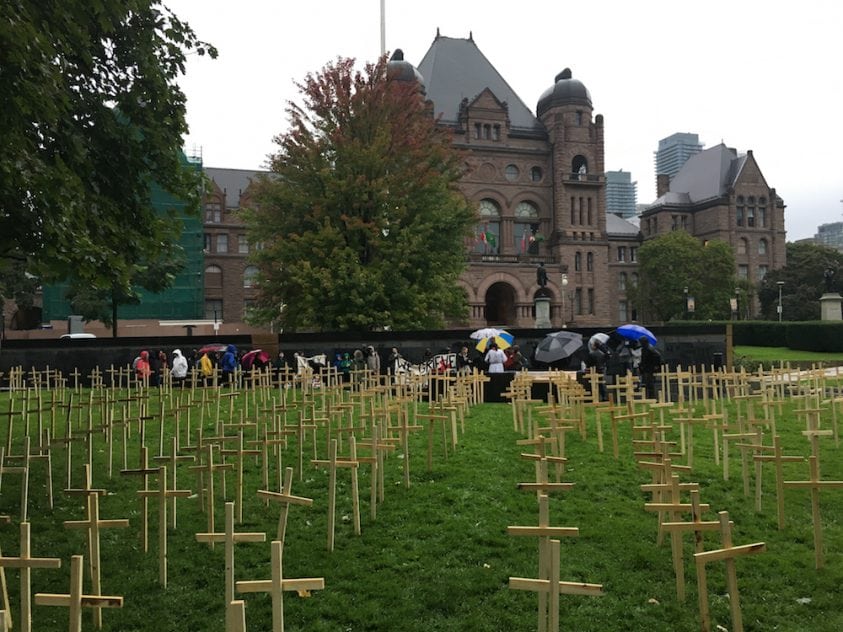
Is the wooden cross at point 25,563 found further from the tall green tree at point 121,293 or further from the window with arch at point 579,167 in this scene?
the window with arch at point 579,167

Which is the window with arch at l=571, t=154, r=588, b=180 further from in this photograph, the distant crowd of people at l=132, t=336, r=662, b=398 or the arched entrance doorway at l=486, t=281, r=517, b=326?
the distant crowd of people at l=132, t=336, r=662, b=398

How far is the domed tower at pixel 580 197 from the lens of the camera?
59094mm

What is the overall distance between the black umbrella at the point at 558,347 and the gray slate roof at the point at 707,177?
6023 centimetres

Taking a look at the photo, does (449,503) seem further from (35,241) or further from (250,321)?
(250,321)

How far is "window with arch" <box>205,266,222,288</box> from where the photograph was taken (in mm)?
60938

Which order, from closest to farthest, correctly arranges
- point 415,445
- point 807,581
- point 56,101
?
point 807,581, point 56,101, point 415,445

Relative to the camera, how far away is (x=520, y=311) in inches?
2083

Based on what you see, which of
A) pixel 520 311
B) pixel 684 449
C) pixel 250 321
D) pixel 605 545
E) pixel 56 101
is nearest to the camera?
pixel 605 545

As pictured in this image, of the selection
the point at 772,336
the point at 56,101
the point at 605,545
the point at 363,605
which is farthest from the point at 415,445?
the point at 772,336

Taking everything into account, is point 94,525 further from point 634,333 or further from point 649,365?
point 649,365

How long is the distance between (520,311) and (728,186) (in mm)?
35353

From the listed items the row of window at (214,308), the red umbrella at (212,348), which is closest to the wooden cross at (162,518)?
the red umbrella at (212,348)

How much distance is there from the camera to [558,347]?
68.4 ft

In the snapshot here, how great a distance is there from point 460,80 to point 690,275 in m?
25.1
